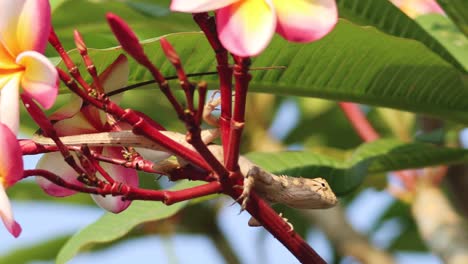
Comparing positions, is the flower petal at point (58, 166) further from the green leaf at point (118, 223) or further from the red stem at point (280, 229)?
the green leaf at point (118, 223)

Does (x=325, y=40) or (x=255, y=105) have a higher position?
(x=325, y=40)

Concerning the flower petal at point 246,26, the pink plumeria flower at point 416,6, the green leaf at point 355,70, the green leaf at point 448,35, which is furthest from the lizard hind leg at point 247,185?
the pink plumeria flower at point 416,6

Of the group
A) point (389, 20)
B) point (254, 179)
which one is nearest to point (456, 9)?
point (389, 20)

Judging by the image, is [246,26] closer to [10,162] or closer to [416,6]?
[10,162]

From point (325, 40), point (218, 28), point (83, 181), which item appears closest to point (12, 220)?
point (83, 181)

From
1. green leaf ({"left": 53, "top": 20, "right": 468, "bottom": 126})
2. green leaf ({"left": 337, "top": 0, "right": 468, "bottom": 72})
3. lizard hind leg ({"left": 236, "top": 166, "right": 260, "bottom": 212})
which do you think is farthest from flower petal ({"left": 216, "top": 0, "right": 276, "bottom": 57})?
green leaf ({"left": 337, "top": 0, "right": 468, "bottom": 72})

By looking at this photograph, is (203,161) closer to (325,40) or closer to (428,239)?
(325,40)
